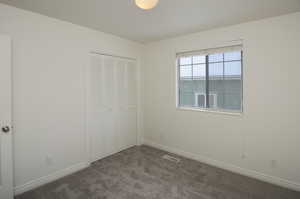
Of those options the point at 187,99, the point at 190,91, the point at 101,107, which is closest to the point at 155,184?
the point at 101,107

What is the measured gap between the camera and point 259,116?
2584 mm

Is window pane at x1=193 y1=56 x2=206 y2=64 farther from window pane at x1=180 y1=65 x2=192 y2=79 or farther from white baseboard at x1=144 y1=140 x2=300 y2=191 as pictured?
white baseboard at x1=144 y1=140 x2=300 y2=191

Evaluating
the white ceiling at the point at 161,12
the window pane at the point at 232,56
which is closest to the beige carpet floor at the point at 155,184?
the window pane at the point at 232,56

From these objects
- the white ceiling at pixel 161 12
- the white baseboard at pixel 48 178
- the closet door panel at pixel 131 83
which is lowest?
the white baseboard at pixel 48 178

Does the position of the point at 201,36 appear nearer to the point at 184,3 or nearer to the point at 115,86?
the point at 184,3

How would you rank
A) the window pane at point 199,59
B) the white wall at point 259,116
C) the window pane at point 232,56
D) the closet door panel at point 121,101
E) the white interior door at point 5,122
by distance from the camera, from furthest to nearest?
the closet door panel at point 121,101, the window pane at point 199,59, the window pane at point 232,56, the white wall at point 259,116, the white interior door at point 5,122

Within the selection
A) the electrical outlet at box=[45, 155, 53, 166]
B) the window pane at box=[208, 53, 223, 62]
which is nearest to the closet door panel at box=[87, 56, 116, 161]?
the electrical outlet at box=[45, 155, 53, 166]

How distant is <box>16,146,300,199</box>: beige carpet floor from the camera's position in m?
2.20

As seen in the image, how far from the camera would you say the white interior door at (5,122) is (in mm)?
2014

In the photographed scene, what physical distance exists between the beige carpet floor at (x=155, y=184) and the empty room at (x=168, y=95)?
2 centimetres

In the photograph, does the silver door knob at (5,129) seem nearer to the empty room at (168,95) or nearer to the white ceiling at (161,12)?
the empty room at (168,95)

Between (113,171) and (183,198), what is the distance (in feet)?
4.08

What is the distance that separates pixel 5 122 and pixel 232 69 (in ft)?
11.4

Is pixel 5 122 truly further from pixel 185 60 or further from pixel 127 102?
pixel 185 60
